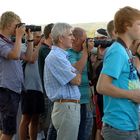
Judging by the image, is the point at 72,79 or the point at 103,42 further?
the point at 103,42

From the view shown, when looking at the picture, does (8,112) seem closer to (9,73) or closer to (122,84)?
(9,73)

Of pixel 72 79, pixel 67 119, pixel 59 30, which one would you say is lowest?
pixel 67 119

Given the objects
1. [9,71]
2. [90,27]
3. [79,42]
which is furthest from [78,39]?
[90,27]

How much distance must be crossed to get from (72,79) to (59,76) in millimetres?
116

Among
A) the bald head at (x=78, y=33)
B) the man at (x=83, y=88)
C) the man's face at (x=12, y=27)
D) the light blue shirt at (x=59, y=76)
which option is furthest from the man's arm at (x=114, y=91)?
the man's face at (x=12, y=27)

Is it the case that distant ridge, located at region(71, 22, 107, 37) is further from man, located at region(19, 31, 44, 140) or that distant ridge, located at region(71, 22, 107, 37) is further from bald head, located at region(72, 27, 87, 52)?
man, located at region(19, 31, 44, 140)

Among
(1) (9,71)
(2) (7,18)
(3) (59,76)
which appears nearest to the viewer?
(3) (59,76)

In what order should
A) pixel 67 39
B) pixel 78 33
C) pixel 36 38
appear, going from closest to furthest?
pixel 67 39 < pixel 78 33 < pixel 36 38

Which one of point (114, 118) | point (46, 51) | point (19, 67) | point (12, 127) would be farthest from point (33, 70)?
point (114, 118)

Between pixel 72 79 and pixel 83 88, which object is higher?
pixel 72 79

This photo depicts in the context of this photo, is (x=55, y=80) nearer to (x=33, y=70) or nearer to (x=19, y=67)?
(x=19, y=67)

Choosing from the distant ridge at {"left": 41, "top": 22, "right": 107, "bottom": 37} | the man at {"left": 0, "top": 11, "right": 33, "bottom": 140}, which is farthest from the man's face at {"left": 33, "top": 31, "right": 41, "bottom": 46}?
the man at {"left": 0, "top": 11, "right": 33, "bottom": 140}

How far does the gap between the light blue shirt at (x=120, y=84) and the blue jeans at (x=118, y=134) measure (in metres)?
0.03

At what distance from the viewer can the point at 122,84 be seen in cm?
255
